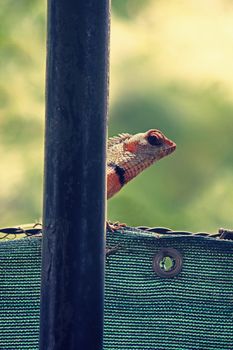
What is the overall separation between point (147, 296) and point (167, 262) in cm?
15

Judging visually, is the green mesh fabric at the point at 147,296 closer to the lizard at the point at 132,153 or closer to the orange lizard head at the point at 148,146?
the lizard at the point at 132,153

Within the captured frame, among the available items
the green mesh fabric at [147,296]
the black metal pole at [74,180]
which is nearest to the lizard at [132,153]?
the green mesh fabric at [147,296]

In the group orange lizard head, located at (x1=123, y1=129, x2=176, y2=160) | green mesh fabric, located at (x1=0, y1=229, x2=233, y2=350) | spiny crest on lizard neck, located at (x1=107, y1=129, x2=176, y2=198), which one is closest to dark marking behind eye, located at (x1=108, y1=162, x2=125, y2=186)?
spiny crest on lizard neck, located at (x1=107, y1=129, x2=176, y2=198)

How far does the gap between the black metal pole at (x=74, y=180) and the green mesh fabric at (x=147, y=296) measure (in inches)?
41.9

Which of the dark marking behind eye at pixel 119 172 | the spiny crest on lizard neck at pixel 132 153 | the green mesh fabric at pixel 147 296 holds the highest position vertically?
the spiny crest on lizard neck at pixel 132 153

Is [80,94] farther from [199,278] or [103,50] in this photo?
[199,278]

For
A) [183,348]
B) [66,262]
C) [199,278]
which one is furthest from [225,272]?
[66,262]

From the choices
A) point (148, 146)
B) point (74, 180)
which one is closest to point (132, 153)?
point (148, 146)

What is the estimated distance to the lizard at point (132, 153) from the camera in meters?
6.33

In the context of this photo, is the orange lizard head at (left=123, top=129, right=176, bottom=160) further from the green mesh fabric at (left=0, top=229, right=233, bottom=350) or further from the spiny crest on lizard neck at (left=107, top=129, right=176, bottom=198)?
the green mesh fabric at (left=0, top=229, right=233, bottom=350)

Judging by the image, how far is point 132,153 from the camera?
654 centimetres

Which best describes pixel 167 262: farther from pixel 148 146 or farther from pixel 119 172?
pixel 148 146

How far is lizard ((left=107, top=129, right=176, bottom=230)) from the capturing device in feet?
20.8

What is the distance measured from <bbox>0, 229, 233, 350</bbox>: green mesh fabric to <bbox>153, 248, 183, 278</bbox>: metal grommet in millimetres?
17
